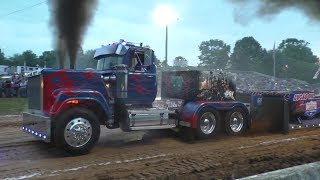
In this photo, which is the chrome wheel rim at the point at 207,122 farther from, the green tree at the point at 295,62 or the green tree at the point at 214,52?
the green tree at the point at 295,62

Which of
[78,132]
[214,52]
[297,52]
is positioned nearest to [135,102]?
[78,132]

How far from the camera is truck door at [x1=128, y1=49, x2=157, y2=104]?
1084 cm

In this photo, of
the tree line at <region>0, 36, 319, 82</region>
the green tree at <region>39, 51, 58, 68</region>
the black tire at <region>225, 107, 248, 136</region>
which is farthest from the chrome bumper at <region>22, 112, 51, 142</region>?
the tree line at <region>0, 36, 319, 82</region>

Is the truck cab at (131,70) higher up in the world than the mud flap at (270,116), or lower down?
higher up

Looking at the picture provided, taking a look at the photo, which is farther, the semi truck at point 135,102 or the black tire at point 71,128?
the semi truck at point 135,102

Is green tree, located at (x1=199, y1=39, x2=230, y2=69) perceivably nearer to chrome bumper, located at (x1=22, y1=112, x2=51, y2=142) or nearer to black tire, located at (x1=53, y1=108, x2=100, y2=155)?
chrome bumper, located at (x1=22, y1=112, x2=51, y2=142)

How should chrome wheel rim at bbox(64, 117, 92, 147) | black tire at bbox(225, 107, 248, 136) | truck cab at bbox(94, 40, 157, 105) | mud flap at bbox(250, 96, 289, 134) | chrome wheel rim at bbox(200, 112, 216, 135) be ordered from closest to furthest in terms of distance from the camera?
chrome wheel rim at bbox(64, 117, 92, 147) < truck cab at bbox(94, 40, 157, 105) < chrome wheel rim at bbox(200, 112, 216, 135) < black tire at bbox(225, 107, 248, 136) < mud flap at bbox(250, 96, 289, 134)

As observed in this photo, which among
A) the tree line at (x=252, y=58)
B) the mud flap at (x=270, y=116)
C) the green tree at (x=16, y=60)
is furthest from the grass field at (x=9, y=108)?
the green tree at (x=16, y=60)

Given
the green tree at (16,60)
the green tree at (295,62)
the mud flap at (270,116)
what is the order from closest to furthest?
the mud flap at (270,116), the green tree at (16,60), the green tree at (295,62)

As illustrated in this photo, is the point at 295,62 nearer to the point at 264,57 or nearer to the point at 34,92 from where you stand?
the point at 264,57

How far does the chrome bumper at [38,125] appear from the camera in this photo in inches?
354

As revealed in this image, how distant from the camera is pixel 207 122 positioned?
1177cm

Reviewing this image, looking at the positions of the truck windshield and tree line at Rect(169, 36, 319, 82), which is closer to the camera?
the truck windshield

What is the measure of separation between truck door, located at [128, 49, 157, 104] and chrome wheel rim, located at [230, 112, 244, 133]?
2.55m
